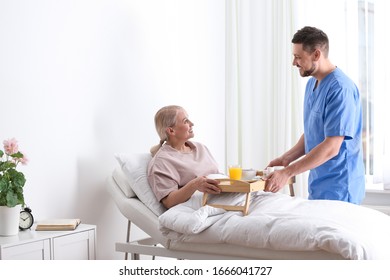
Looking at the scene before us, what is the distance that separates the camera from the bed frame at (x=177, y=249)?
2102 mm

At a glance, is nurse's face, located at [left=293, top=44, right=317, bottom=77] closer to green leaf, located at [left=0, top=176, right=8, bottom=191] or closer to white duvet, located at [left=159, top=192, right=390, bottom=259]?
white duvet, located at [left=159, top=192, right=390, bottom=259]

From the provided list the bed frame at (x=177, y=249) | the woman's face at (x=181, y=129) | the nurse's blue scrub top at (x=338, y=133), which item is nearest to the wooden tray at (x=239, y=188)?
the bed frame at (x=177, y=249)

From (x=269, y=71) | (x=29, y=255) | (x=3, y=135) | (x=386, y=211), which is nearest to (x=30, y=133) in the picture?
(x=3, y=135)

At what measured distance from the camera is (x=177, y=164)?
2.69 metres

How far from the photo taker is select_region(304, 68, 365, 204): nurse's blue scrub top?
8.94 feet

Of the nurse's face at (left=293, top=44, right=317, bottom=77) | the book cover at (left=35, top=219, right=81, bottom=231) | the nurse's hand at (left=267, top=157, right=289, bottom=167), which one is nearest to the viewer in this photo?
the book cover at (left=35, top=219, right=81, bottom=231)

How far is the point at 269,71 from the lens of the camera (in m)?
4.23

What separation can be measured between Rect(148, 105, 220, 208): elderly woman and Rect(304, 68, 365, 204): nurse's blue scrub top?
1.82 feet

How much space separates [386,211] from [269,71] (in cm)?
132

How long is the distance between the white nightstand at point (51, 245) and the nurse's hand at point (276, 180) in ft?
2.73

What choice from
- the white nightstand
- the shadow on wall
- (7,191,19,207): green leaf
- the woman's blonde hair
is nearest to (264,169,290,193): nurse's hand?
the woman's blonde hair

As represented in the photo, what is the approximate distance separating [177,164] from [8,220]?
32.1 inches
